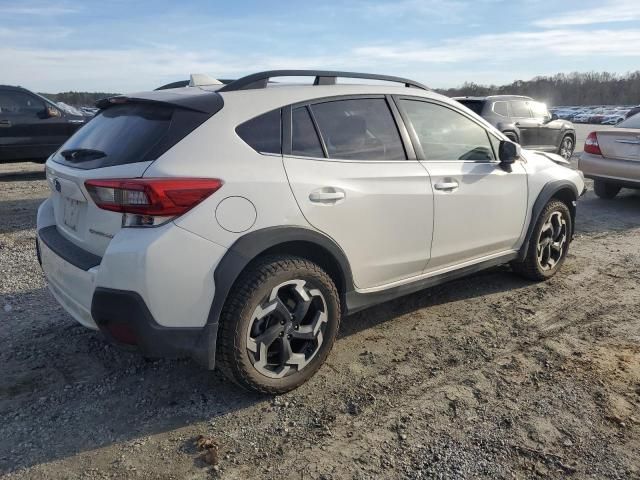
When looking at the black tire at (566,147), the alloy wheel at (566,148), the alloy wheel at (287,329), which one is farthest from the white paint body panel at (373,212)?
the alloy wheel at (566,148)

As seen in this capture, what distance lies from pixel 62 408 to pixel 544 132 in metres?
13.0

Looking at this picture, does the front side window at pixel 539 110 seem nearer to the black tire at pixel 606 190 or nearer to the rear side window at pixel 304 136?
the black tire at pixel 606 190

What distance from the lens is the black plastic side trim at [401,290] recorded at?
3344mm

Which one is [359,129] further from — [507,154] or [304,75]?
[507,154]

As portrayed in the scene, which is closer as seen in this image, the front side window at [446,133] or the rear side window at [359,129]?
the rear side window at [359,129]

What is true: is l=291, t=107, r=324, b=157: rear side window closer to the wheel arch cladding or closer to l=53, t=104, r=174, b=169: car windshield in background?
l=53, t=104, r=174, b=169: car windshield in background

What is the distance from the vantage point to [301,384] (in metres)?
3.12

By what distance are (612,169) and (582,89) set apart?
99617mm

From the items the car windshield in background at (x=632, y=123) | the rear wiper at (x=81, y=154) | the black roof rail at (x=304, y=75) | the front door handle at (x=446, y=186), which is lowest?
the front door handle at (x=446, y=186)

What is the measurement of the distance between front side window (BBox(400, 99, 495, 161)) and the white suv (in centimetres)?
2

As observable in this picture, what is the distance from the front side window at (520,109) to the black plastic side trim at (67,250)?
36.8 feet

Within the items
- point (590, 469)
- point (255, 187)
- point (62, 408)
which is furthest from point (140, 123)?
point (590, 469)

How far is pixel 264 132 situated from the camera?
9.71 ft

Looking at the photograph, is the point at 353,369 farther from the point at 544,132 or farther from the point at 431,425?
the point at 544,132
